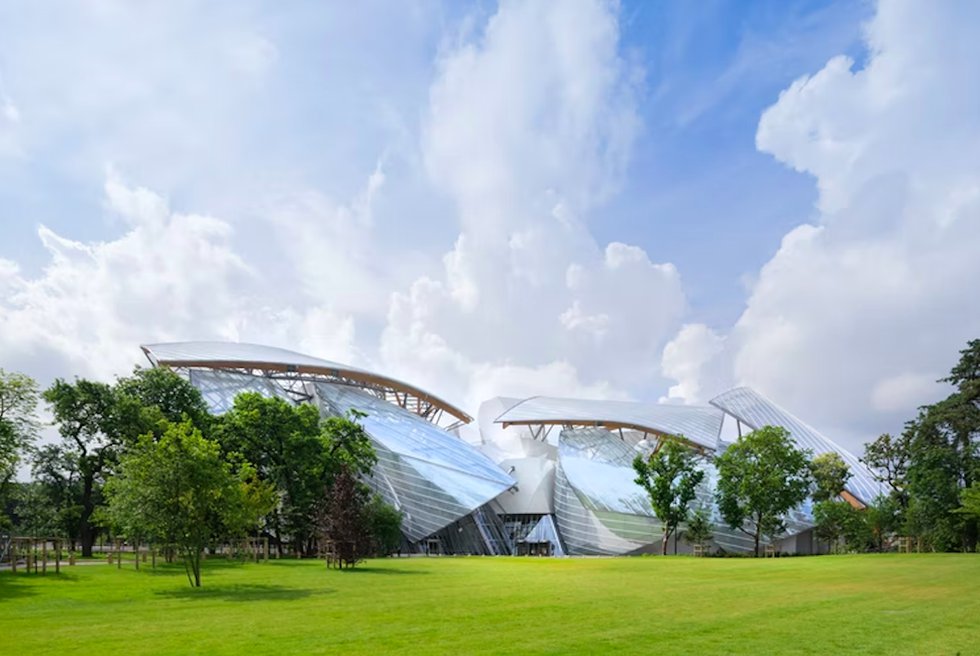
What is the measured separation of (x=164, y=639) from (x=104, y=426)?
131 feet

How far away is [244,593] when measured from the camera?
Result: 2336 centimetres

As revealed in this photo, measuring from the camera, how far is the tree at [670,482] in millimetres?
58812

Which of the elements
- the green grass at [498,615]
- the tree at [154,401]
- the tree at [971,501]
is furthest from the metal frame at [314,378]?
the tree at [971,501]

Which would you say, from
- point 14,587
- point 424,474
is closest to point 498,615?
point 14,587

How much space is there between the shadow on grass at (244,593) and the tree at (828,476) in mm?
50702

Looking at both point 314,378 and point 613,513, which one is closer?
point 613,513

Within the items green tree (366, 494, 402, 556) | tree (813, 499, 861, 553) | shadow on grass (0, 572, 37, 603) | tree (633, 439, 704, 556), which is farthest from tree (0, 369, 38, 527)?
tree (813, 499, 861, 553)

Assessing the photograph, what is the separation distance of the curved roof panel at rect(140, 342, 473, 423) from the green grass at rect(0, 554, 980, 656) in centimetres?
4427

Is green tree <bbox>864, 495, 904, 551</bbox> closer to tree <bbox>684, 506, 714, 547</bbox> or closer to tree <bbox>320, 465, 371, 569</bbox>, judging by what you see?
tree <bbox>684, 506, 714, 547</bbox>

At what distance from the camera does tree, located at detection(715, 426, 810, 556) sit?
57.5m

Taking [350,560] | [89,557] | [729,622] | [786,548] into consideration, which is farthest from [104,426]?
[786,548]

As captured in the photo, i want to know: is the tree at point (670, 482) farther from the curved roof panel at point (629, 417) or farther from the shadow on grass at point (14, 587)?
the shadow on grass at point (14, 587)

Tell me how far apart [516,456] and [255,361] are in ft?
105

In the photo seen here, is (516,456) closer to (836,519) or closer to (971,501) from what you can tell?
(836,519)
